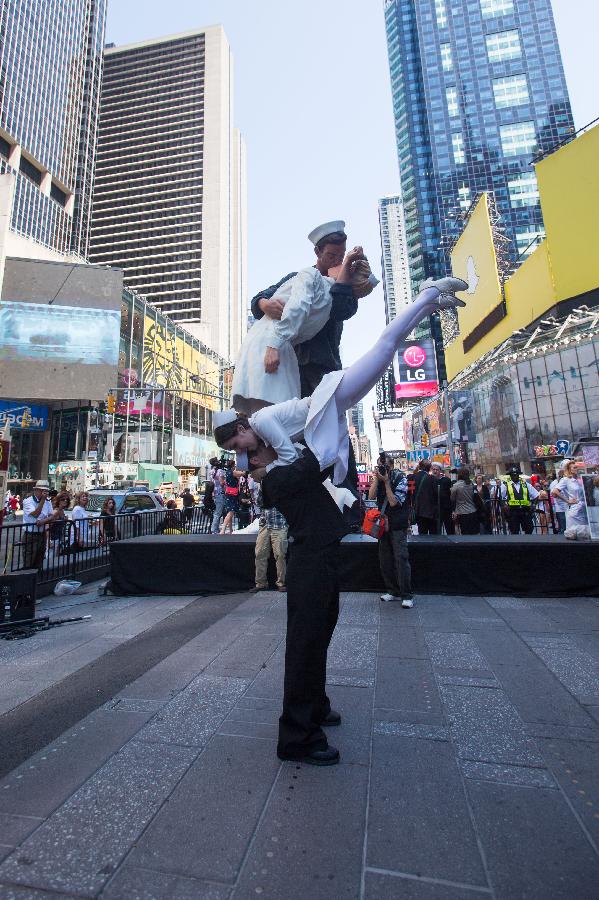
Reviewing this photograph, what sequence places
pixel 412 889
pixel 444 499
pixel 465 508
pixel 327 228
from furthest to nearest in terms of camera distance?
1. pixel 444 499
2. pixel 465 508
3. pixel 327 228
4. pixel 412 889

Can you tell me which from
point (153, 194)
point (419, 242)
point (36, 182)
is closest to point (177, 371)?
point (36, 182)

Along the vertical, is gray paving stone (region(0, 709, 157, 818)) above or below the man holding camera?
below

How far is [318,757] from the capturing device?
2037mm

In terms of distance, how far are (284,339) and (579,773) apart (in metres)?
2.56

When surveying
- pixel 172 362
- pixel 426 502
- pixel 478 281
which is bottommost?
pixel 426 502

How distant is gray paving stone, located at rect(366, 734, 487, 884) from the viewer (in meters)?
1.43

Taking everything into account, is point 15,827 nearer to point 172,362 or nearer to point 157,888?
point 157,888

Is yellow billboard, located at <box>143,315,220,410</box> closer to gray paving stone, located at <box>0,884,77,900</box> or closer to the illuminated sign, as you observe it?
the illuminated sign

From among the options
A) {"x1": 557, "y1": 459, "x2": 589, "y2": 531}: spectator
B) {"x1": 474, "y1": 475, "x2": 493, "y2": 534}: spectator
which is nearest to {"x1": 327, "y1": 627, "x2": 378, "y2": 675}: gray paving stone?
{"x1": 557, "y1": 459, "x2": 589, "y2": 531}: spectator

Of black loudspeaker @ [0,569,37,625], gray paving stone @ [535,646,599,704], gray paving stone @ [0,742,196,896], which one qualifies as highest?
black loudspeaker @ [0,569,37,625]

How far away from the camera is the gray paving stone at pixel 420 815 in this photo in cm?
143

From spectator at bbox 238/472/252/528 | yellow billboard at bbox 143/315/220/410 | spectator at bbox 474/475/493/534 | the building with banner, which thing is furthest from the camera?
yellow billboard at bbox 143/315/220/410

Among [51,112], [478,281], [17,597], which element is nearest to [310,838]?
[17,597]

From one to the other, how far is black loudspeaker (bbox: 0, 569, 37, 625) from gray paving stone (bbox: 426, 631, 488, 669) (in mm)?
4467
